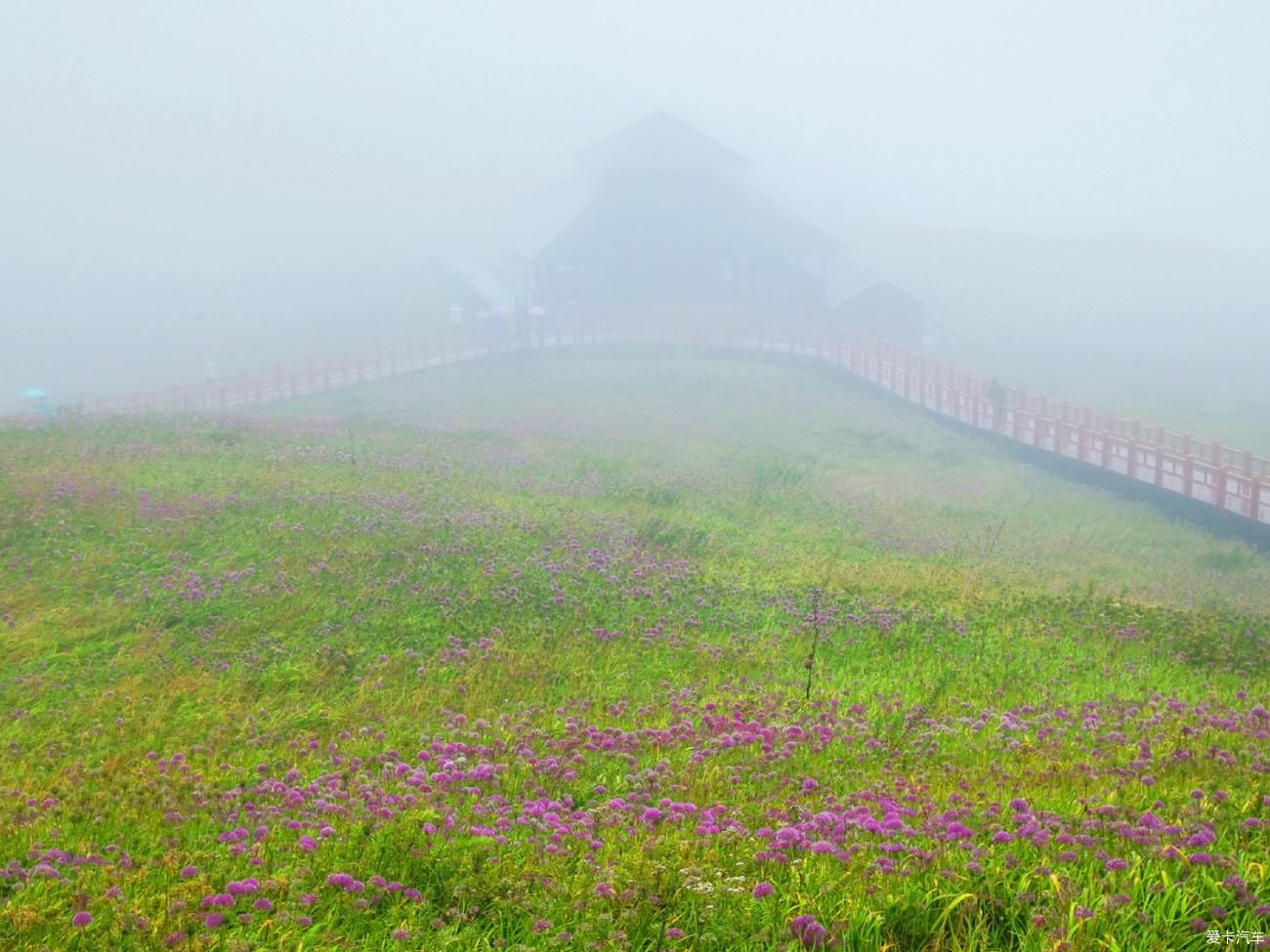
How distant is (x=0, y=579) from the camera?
36.9ft

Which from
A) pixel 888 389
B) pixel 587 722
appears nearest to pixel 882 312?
pixel 888 389

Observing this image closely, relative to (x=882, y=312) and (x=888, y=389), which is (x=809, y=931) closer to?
(x=888, y=389)

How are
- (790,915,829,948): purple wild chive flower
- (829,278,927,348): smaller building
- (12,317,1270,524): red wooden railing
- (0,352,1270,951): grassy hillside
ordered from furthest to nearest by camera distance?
(829,278,927,348): smaller building → (12,317,1270,524): red wooden railing → (0,352,1270,951): grassy hillside → (790,915,829,948): purple wild chive flower

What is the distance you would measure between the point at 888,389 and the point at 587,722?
37953mm

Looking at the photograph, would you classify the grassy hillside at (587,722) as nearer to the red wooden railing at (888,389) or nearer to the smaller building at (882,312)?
the red wooden railing at (888,389)

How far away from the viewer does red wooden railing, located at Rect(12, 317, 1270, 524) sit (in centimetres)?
2392

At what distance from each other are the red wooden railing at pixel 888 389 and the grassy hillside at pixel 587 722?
495 centimetres

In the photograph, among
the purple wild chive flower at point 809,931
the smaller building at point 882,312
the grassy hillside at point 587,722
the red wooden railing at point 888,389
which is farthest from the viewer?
the smaller building at point 882,312

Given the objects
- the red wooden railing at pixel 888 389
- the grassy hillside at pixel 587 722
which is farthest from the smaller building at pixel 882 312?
the grassy hillside at pixel 587 722

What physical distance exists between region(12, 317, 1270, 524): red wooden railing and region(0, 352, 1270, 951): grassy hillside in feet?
16.2

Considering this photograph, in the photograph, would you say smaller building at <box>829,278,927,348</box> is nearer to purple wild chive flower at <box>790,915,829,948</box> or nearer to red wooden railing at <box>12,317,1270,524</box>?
red wooden railing at <box>12,317,1270,524</box>

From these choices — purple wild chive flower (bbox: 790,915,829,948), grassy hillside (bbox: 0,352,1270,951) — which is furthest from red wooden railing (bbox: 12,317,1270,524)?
purple wild chive flower (bbox: 790,915,829,948)

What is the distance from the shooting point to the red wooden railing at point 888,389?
23922 mm

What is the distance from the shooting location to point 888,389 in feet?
144
